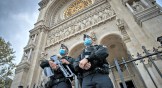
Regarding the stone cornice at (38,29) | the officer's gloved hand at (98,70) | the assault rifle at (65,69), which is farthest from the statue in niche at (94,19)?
the officer's gloved hand at (98,70)

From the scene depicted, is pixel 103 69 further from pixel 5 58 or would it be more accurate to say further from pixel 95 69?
pixel 5 58

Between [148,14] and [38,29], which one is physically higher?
[38,29]

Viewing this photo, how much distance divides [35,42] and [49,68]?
9646 millimetres

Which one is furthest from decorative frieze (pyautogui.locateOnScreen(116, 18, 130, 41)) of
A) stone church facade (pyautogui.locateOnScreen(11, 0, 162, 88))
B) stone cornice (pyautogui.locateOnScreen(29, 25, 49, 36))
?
stone cornice (pyautogui.locateOnScreen(29, 25, 49, 36))

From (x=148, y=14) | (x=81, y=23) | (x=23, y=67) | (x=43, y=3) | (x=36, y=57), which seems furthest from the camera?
(x=43, y=3)

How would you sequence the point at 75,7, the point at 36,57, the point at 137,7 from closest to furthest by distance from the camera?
1. the point at 137,7
2. the point at 36,57
3. the point at 75,7

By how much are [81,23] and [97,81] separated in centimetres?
940

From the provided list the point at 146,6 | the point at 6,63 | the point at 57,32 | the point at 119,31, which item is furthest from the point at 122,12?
the point at 6,63

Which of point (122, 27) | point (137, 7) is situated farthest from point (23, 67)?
point (137, 7)

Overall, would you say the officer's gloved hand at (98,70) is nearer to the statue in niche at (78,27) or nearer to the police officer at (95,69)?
the police officer at (95,69)

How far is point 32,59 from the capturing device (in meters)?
10.6

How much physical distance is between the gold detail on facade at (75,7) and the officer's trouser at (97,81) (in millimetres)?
12340

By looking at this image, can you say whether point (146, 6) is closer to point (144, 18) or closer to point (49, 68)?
point (144, 18)

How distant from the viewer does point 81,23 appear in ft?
37.1
